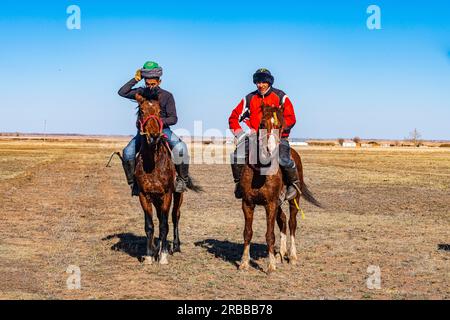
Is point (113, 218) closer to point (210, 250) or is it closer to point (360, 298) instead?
point (210, 250)

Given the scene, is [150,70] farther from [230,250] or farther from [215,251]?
[230,250]

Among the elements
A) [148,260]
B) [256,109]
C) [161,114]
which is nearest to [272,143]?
[256,109]

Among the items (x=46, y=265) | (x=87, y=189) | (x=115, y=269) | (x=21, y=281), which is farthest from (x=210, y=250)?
(x=87, y=189)

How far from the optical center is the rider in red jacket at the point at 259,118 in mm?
9969

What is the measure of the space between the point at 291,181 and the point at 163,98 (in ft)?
9.00

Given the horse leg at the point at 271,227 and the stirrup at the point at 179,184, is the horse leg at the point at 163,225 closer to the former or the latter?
the stirrup at the point at 179,184

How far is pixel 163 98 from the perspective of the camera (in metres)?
10.5

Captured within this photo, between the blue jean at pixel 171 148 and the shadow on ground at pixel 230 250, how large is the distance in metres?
2.10

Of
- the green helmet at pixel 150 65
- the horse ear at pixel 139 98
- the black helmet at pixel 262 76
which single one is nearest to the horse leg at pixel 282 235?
the black helmet at pixel 262 76

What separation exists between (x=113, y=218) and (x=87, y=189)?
9748mm

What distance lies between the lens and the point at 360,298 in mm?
8258

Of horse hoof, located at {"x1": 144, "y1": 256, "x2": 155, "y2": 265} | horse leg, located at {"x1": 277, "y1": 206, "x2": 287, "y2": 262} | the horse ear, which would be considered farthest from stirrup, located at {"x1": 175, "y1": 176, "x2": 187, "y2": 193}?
horse leg, located at {"x1": 277, "y1": 206, "x2": 287, "y2": 262}

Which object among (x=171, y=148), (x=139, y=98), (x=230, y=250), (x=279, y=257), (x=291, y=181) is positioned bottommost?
(x=230, y=250)

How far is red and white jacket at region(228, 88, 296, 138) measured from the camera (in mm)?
10078
